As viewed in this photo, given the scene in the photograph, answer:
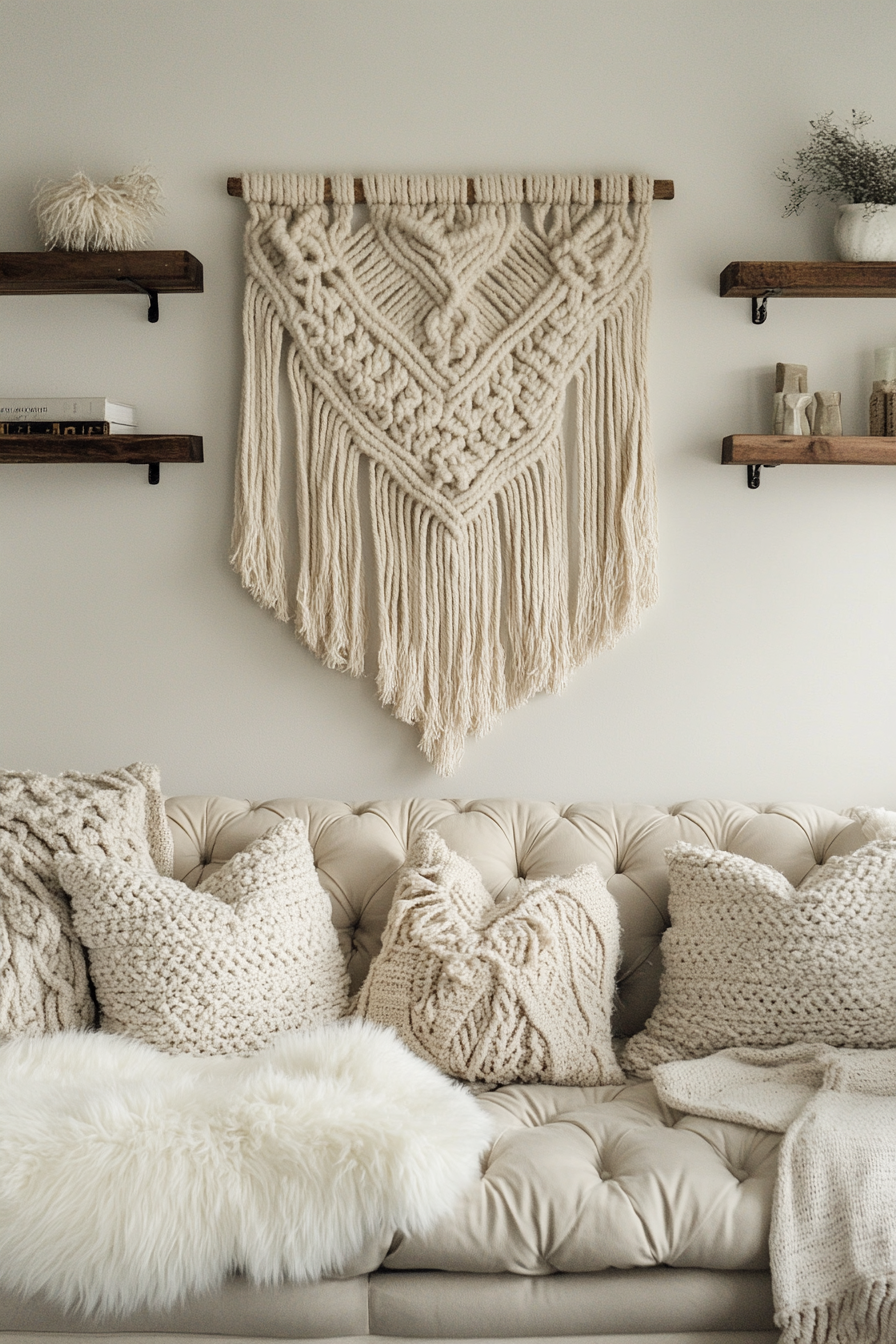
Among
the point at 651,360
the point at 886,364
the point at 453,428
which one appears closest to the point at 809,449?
the point at 886,364

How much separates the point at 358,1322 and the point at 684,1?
2.27 metres

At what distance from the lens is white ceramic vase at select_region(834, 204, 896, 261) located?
192cm

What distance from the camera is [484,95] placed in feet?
6.63

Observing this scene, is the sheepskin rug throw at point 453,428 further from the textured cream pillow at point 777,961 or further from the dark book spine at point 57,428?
the textured cream pillow at point 777,961

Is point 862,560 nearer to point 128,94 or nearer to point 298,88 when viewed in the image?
point 298,88

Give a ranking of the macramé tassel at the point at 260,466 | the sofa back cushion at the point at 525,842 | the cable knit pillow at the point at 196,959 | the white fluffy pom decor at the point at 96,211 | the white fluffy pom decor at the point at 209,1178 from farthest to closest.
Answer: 1. the macramé tassel at the point at 260,466
2. the white fluffy pom decor at the point at 96,211
3. the sofa back cushion at the point at 525,842
4. the cable knit pillow at the point at 196,959
5. the white fluffy pom decor at the point at 209,1178

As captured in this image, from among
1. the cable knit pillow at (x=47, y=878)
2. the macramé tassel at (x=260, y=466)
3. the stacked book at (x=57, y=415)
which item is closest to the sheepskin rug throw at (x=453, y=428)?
the macramé tassel at (x=260, y=466)

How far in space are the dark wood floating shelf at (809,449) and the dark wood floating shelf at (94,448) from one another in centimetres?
104

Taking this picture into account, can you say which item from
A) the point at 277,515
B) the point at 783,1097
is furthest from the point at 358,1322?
the point at 277,515

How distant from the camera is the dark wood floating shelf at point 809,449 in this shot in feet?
6.30

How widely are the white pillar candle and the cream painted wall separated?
0.17 ft

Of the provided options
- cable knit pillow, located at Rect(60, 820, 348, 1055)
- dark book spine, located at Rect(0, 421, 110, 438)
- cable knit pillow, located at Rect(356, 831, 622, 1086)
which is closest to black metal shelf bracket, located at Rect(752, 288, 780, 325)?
cable knit pillow, located at Rect(356, 831, 622, 1086)

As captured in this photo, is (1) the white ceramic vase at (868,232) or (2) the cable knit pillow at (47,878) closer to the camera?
(2) the cable knit pillow at (47,878)

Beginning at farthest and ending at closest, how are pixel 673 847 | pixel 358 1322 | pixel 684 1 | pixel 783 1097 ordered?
1. pixel 684 1
2. pixel 673 847
3. pixel 783 1097
4. pixel 358 1322
